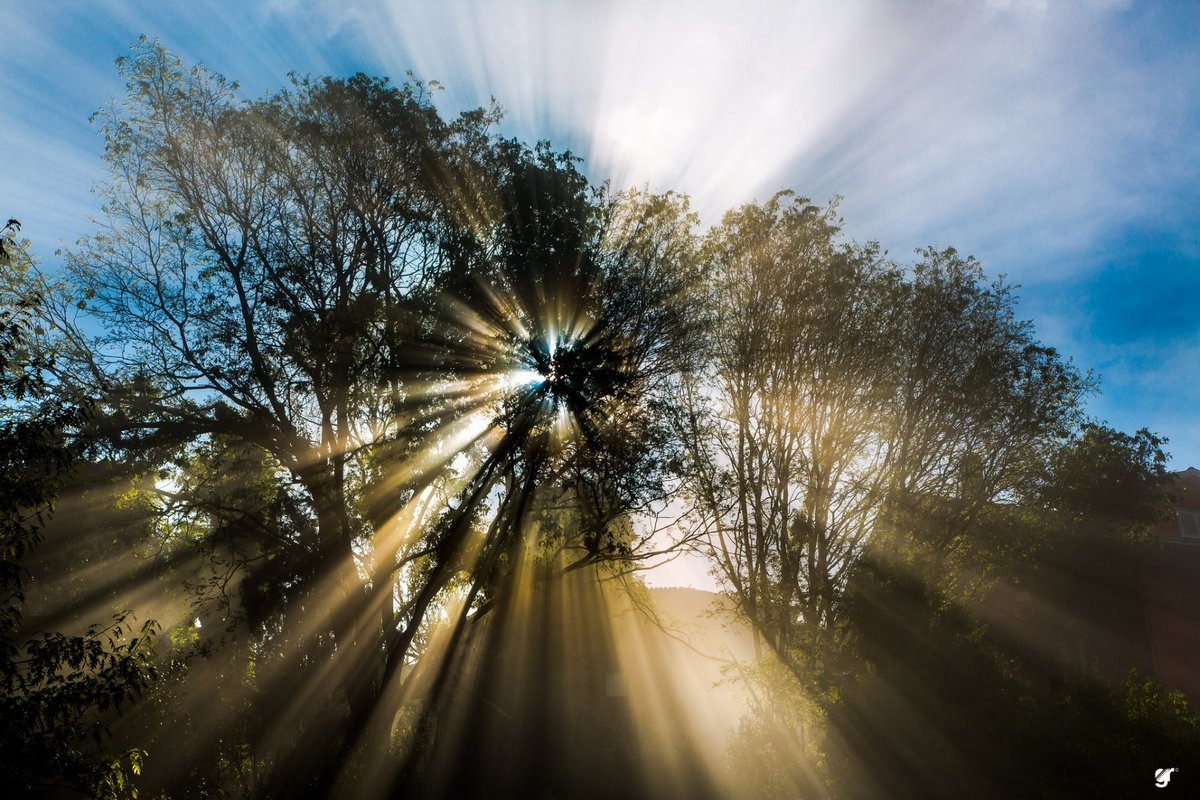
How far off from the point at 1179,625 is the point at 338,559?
112 ft

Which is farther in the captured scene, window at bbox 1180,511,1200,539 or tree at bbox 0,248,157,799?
window at bbox 1180,511,1200,539

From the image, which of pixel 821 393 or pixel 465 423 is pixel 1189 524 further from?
pixel 465 423

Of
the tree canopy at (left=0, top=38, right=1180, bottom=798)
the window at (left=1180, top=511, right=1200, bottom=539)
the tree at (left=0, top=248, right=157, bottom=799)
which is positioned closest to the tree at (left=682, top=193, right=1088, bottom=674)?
the tree canopy at (left=0, top=38, right=1180, bottom=798)

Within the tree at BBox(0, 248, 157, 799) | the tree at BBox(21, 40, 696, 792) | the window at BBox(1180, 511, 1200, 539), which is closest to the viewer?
the tree at BBox(0, 248, 157, 799)

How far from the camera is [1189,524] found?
3584 cm

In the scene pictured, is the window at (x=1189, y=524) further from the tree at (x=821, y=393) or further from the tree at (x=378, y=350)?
the tree at (x=378, y=350)

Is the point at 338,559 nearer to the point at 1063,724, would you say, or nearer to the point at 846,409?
the point at 846,409

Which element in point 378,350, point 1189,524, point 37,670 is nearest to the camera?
point 37,670

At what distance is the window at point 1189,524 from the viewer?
35.4m

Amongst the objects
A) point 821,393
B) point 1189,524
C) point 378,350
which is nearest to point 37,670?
point 378,350

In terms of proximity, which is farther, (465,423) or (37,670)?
(465,423)

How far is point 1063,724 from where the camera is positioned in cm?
1622

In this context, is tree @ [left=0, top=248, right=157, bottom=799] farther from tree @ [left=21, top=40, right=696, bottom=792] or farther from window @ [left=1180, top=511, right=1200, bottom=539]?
window @ [left=1180, top=511, right=1200, bottom=539]

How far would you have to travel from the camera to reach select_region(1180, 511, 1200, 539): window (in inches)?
1395
